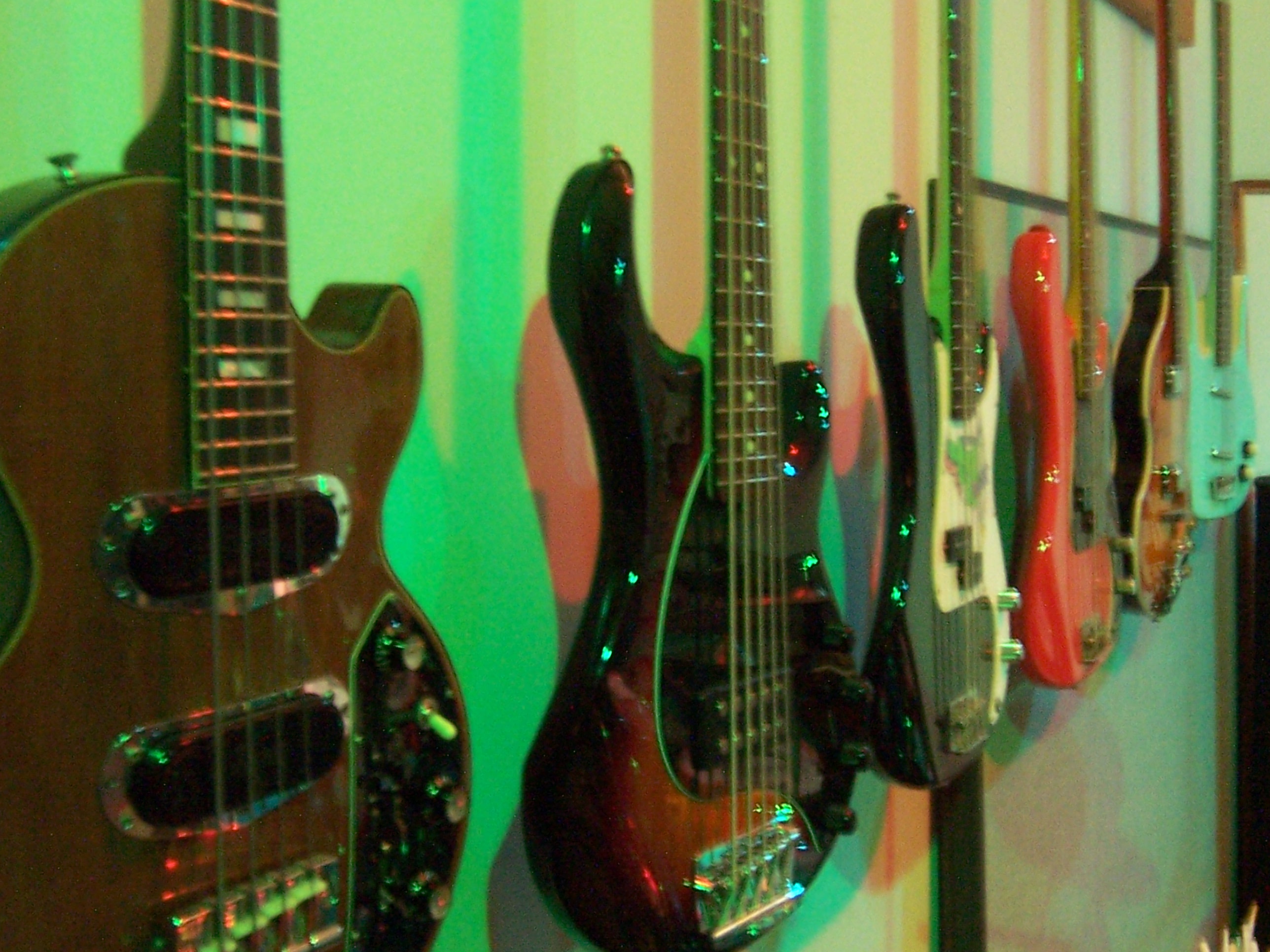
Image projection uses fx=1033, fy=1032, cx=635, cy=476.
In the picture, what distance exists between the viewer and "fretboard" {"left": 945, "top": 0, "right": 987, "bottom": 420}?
792 millimetres

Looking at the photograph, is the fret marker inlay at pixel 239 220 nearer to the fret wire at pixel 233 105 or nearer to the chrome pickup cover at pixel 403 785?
the fret wire at pixel 233 105

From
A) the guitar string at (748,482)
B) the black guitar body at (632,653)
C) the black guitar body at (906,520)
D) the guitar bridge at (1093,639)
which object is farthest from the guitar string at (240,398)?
the guitar bridge at (1093,639)

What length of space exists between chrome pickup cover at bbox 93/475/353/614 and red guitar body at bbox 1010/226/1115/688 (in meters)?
0.67

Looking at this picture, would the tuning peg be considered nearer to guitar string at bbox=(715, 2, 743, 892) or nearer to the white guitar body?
guitar string at bbox=(715, 2, 743, 892)

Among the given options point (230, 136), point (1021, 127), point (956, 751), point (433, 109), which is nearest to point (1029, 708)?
point (956, 751)

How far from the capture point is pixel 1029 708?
3.82ft

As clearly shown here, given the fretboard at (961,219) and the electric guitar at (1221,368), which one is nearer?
the fretboard at (961,219)

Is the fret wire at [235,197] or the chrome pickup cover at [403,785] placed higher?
the fret wire at [235,197]

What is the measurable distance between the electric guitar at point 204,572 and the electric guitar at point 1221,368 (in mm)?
1111

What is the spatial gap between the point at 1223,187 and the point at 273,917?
5.16ft

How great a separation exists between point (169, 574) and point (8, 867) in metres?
0.10

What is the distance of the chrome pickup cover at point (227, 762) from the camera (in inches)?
14.2

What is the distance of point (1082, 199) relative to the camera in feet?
3.46

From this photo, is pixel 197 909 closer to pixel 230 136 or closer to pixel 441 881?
pixel 441 881
